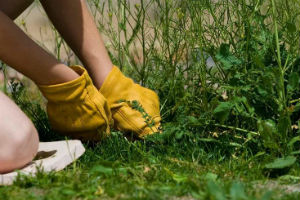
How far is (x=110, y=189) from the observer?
1.69m

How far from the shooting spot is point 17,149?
199cm

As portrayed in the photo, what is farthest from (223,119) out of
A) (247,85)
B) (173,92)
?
(173,92)

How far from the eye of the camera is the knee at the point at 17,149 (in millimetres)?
1965

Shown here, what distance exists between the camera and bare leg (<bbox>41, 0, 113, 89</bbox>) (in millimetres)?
2512

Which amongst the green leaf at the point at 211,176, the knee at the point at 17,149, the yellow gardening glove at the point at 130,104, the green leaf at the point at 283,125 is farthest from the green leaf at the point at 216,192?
the yellow gardening glove at the point at 130,104

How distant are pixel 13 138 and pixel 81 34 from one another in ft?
2.27

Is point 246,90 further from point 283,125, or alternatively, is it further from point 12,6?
point 12,6

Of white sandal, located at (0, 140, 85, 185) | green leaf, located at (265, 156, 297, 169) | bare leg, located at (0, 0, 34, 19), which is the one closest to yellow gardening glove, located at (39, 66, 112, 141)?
white sandal, located at (0, 140, 85, 185)

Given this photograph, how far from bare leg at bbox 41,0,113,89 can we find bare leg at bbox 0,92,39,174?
0.54m

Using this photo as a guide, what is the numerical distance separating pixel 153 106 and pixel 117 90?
169 millimetres

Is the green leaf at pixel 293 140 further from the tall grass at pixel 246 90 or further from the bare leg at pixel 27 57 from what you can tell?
the bare leg at pixel 27 57

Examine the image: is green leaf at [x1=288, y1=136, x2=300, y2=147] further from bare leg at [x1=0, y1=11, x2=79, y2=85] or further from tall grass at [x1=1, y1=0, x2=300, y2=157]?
bare leg at [x1=0, y1=11, x2=79, y2=85]

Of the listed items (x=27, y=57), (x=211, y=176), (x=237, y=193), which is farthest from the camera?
(x=27, y=57)

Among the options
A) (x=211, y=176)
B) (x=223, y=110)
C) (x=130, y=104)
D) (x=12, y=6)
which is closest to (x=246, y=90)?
(x=223, y=110)
